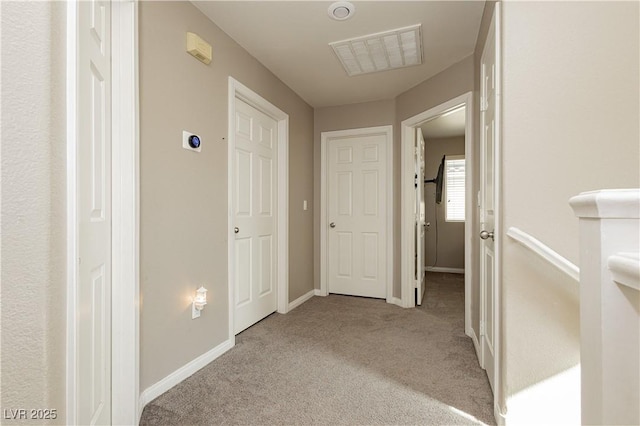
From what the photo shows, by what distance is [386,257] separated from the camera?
12.5 feet

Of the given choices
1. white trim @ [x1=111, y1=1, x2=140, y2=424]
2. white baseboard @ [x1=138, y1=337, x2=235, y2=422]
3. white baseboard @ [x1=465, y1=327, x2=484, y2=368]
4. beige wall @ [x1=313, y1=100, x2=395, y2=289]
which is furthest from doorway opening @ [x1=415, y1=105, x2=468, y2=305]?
white trim @ [x1=111, y1=1, x2=140, y2=424]

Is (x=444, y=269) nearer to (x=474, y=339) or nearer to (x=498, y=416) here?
(x=474, y=339)

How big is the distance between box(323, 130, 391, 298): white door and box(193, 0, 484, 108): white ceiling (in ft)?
3.00

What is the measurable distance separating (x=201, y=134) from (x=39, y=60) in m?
Result: 1.43

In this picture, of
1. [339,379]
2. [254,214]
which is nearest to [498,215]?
[339,379]

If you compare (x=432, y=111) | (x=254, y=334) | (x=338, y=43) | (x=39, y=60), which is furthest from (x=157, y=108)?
(x=432, y=111)

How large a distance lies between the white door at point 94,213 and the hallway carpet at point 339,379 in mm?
504

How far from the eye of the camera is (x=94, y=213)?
1.26 m

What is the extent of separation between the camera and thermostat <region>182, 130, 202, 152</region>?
2.02 m

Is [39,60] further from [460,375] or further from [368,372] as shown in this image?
[460,375]

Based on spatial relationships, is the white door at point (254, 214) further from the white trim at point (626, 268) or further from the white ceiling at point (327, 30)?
the white trim at point (626, 268)

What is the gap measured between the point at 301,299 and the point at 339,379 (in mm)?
1762

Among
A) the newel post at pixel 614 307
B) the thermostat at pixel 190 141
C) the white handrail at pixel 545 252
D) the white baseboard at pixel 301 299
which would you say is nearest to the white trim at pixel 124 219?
the thermostat at pixel 190 141

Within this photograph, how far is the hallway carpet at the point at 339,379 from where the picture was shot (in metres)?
1.64
